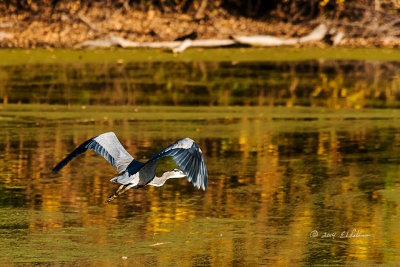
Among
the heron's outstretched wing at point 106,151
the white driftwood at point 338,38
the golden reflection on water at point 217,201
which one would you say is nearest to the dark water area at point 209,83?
the golden reflection on water at point 217,201

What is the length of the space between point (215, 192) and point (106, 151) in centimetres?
202

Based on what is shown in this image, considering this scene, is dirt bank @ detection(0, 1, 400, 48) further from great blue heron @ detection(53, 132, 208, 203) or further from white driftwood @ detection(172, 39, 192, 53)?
great blue heron @ detection(53, 132, 208, 203)

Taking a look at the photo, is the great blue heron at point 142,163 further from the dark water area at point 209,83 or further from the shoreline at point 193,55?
the shoreline at point 193,55

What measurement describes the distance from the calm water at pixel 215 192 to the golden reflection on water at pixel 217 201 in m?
0.01

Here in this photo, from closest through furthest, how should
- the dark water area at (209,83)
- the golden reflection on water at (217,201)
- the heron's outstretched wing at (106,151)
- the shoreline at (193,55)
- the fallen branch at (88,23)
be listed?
the golden reflection on water at (217,201) → the heron's outstretched wing at (106,151) → the dark water area at (209,83) → the shoreline at (193,55) → the fallen branch at (88,23)

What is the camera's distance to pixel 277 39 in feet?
79.9

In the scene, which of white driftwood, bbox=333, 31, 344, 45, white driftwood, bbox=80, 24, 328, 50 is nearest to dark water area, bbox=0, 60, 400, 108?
white driftwood, bbox=80, 24, 328, 50

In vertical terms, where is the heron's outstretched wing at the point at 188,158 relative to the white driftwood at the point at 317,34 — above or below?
above

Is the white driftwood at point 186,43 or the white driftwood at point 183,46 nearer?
the white driftwood at point 183,46

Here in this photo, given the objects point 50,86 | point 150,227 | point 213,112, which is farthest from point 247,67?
point 150,227

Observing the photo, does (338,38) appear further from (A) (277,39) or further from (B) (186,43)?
(B) (186,43)

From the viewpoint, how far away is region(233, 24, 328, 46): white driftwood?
24.0m

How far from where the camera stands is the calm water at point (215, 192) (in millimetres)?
6992

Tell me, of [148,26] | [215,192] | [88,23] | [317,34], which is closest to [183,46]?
[148,26]
